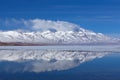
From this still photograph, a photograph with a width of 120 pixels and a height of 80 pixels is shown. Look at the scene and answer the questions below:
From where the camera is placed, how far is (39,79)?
1460cm

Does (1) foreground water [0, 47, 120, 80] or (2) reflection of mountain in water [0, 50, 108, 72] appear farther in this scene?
(2) reflection of mountain in water [0, 50, 108, 72]

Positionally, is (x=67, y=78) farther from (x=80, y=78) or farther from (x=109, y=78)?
(x=109, y=78)

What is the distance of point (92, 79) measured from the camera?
1462cm

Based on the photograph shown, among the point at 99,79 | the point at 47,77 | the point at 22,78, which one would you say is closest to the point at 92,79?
the point at 99,79

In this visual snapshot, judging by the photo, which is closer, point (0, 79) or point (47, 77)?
point (0, 79)

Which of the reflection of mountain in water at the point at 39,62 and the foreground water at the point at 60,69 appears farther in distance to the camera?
the reflection of mountain in water at the point at 39,62

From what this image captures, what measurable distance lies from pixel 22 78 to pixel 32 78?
47cm

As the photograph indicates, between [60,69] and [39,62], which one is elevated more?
[39,62]

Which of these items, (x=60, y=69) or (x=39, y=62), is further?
(x=39, y=62)

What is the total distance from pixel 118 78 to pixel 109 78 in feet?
1.38

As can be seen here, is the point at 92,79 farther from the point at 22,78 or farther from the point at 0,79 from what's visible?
the point at 0,79

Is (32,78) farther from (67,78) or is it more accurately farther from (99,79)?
(99,79)

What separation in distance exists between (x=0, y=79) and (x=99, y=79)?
14.9 feet

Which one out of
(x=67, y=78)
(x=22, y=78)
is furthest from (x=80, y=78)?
(x=22, y=78)
